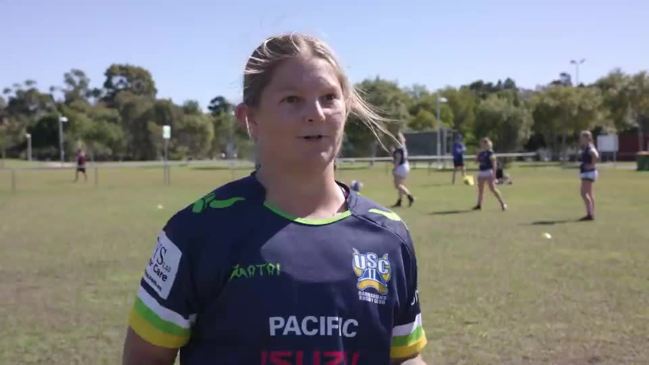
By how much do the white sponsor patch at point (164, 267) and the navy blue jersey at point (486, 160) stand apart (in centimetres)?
1756

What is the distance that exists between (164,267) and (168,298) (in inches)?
3.3

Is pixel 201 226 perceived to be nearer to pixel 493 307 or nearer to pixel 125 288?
pixel 493 307

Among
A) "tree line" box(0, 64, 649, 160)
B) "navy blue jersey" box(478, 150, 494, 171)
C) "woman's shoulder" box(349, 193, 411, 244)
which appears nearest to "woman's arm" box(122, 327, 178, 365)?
"woman's shoulder" box(349, 193, 411, 244)

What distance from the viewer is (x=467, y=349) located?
627 cm

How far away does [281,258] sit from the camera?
6.40 ft

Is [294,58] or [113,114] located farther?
[113,114]

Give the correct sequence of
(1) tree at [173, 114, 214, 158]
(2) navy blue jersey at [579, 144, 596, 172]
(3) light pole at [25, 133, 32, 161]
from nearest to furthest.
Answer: (2) navy blue jersey at [579, 144, 596, 172] < (3) light pole at [25, 133, 32, 161] < (1) tree at [173, 114, 214, 158]

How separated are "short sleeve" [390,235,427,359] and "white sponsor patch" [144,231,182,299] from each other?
68 cm

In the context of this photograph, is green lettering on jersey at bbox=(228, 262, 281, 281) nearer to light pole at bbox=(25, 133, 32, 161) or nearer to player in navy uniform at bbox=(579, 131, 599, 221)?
player in navy uniform at bbox=(579, 131, 599, 221)

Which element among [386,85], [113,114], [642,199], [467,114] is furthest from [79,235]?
[113,114]

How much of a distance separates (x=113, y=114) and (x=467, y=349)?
304ft

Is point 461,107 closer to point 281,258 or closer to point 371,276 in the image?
point 371,276

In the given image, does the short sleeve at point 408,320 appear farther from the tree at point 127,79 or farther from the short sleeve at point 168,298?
the tree at point 127,79

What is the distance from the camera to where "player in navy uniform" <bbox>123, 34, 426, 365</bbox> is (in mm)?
1931
